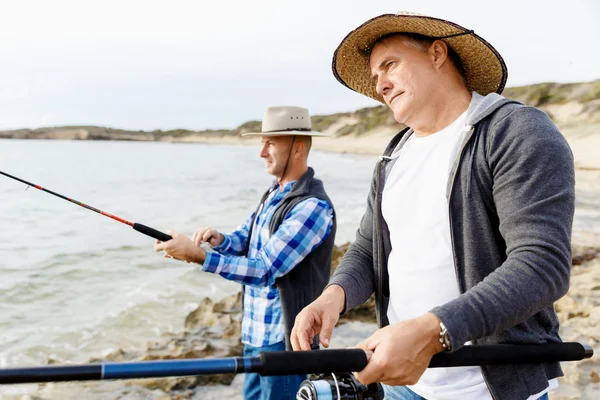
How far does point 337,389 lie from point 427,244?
0.51 m

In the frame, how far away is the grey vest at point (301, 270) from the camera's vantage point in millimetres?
3068

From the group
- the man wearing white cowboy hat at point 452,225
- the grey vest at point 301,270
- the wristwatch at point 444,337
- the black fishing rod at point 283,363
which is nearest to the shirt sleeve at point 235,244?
the grey vest at point 301,270

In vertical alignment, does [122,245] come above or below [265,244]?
below

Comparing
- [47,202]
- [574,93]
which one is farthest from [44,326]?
[574,93]

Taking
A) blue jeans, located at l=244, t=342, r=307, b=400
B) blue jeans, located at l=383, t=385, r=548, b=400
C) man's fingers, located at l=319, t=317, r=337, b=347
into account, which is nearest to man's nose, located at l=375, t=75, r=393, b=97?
man's fingers, located at l=319, t=317, r=337, b=347

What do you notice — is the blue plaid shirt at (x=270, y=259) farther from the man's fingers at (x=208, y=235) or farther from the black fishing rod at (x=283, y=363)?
the black fishing rod at (x=283, y=363)

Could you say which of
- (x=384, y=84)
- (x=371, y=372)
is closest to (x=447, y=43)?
(x=384, y=84)

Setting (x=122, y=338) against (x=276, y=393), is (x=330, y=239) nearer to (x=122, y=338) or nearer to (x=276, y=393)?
(x=276, y=393)

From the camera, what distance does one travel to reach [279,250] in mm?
3016

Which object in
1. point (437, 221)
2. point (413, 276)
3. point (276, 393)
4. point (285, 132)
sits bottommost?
point (276, 393)

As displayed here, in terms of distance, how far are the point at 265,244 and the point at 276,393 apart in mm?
741

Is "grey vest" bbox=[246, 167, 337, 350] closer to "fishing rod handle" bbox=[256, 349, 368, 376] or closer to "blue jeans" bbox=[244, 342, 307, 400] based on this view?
"blue jeans" bbox=[244, 342, 307, 400]

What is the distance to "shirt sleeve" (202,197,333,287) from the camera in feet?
9.81

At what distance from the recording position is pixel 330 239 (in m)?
3.24
